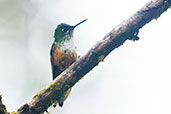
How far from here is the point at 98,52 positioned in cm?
346

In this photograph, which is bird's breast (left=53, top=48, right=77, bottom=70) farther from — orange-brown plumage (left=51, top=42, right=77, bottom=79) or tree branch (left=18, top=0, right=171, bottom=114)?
tree branch (left=18, top=0, right=171, bottom=114)

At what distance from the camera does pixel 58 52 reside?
5.31 metres

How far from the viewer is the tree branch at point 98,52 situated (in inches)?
136

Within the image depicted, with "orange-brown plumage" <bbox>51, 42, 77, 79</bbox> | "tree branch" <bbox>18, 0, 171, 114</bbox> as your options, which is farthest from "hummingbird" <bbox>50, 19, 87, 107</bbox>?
"tree branch" <bbox>18, 0, 171, 114</bbox>

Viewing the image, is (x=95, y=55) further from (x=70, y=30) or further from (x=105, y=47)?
(x=70, y=30)

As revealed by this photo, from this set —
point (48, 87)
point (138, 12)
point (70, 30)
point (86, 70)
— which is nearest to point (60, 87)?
point (48, 87)

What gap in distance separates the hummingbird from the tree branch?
1540 mm

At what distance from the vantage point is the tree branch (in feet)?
11.3

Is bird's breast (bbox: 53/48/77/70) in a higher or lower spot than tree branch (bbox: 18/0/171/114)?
higher

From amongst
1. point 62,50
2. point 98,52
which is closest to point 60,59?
point 62,50

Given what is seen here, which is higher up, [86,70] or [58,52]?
[58,52]

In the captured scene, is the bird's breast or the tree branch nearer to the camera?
the tree branch

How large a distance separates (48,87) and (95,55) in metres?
0.71

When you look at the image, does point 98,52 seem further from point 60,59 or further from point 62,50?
point 62,50
